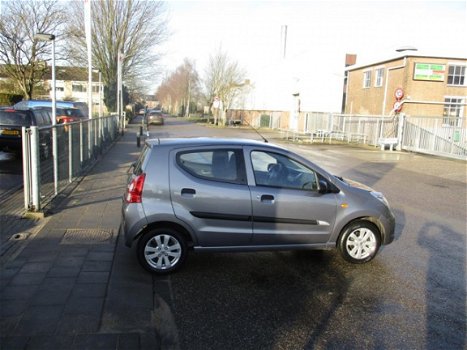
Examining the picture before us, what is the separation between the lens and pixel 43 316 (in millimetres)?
3965

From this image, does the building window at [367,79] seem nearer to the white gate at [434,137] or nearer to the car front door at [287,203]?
the white gate at [434,137]

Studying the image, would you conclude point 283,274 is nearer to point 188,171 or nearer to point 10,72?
point 188,171

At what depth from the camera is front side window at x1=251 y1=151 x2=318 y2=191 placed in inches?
214

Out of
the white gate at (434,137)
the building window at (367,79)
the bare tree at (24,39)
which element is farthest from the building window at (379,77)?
the bare tree at (24,39)

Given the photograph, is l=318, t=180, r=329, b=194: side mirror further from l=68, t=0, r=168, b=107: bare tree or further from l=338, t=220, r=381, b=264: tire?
l=68, t=0, r=168, b=107: bare tree

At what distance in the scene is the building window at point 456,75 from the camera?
3042cm

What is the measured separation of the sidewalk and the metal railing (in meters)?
0.63

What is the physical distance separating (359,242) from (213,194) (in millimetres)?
1964

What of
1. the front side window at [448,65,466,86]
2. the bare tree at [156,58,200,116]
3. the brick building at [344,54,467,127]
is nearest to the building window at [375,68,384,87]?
the brick building at [344,54,467,127]

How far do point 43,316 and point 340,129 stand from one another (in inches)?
1251

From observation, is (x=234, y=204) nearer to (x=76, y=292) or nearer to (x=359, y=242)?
(x=359, y=242)

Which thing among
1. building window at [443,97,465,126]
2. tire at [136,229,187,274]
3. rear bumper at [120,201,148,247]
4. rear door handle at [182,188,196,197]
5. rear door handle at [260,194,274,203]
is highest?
building window at [443,97,465,126]

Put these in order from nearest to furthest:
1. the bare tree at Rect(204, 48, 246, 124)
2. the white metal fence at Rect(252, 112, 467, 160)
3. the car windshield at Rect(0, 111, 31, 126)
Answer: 1. the car windshield at Rect(0, 111, 31, 126)
2. the white metal fence at Rect(252, 112, 467, 160)
3. the bare tree at Rect(204, 48, 246, 124)

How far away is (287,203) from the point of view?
5.30 metres
